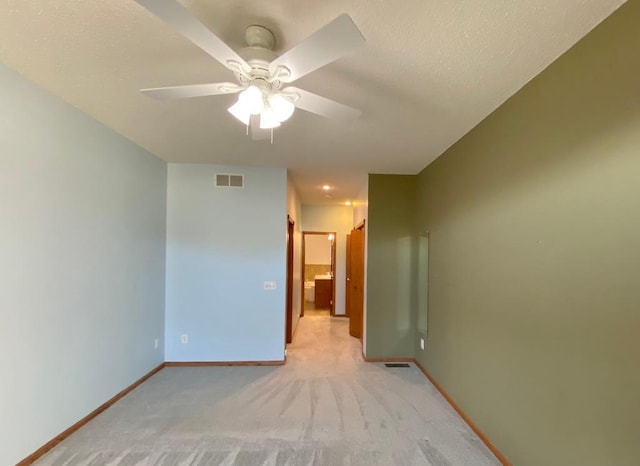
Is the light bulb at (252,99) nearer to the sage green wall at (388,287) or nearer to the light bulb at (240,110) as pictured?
the light bulb at (240,110)

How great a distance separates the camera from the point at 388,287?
13.8 ft

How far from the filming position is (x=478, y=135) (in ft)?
8.52

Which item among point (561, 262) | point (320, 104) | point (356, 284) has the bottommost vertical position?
point (356, 284)

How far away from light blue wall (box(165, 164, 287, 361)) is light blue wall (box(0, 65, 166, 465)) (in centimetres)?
59

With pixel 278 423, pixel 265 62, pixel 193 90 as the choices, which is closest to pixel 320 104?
pixel 265 62

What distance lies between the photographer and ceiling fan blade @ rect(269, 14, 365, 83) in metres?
1.09

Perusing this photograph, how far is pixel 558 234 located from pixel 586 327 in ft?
1.65

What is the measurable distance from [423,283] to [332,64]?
→ 3070 millimetres

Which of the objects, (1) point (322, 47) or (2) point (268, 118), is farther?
(2) point (268, 118)

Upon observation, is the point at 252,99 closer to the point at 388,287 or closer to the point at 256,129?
the point at 256,129

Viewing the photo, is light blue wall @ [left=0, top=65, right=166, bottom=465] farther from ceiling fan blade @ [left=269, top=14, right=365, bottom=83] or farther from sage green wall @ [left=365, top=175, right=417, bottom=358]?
sage green wall @ [left=365, top=175, right=417, bottom=358]

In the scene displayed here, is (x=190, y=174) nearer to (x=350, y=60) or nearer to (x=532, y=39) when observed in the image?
(x=350, y=60)

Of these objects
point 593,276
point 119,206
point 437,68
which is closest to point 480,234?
point 593,276

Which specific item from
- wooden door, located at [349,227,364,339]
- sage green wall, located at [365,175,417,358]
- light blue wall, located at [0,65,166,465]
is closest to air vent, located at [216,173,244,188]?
light blue wall, located at [0,65,166,465]
